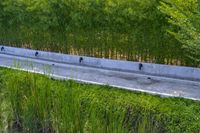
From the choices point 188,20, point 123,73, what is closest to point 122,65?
point 123,73

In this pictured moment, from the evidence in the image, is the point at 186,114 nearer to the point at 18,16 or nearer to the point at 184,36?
the point at 184,36

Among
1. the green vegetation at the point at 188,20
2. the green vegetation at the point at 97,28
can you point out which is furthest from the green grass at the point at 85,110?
the green vegetation at the point at 97,28

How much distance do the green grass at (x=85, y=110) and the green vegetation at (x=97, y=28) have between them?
54.7 inches

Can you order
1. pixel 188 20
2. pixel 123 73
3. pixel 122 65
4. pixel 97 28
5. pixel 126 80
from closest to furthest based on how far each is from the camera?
pixel 188 20, pixel 126 80, pixel 123 73, pixel 122 65, pixel 97 28

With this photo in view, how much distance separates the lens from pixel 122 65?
648cm

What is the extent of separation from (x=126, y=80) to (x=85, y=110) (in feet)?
5.24

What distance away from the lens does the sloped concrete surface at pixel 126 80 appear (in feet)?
17.8

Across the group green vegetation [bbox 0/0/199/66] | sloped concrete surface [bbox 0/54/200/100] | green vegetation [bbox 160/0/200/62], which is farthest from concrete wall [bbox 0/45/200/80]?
green vegetation [bbox 160/0/200/62]

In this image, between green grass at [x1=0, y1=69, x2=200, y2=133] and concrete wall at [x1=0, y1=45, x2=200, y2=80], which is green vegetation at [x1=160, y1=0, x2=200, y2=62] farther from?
green grass at [x1=0, y1=69, x2=200, y2=133]

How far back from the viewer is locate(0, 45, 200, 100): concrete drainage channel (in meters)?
5.58

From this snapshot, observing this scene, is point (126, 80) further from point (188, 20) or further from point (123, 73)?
point (188, 20)

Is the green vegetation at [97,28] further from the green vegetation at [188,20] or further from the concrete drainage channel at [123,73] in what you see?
the concrete drainage channel at [123,73]

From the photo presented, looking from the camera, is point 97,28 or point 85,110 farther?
point 97,28

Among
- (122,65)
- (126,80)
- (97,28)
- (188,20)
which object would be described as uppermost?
(188,20)
